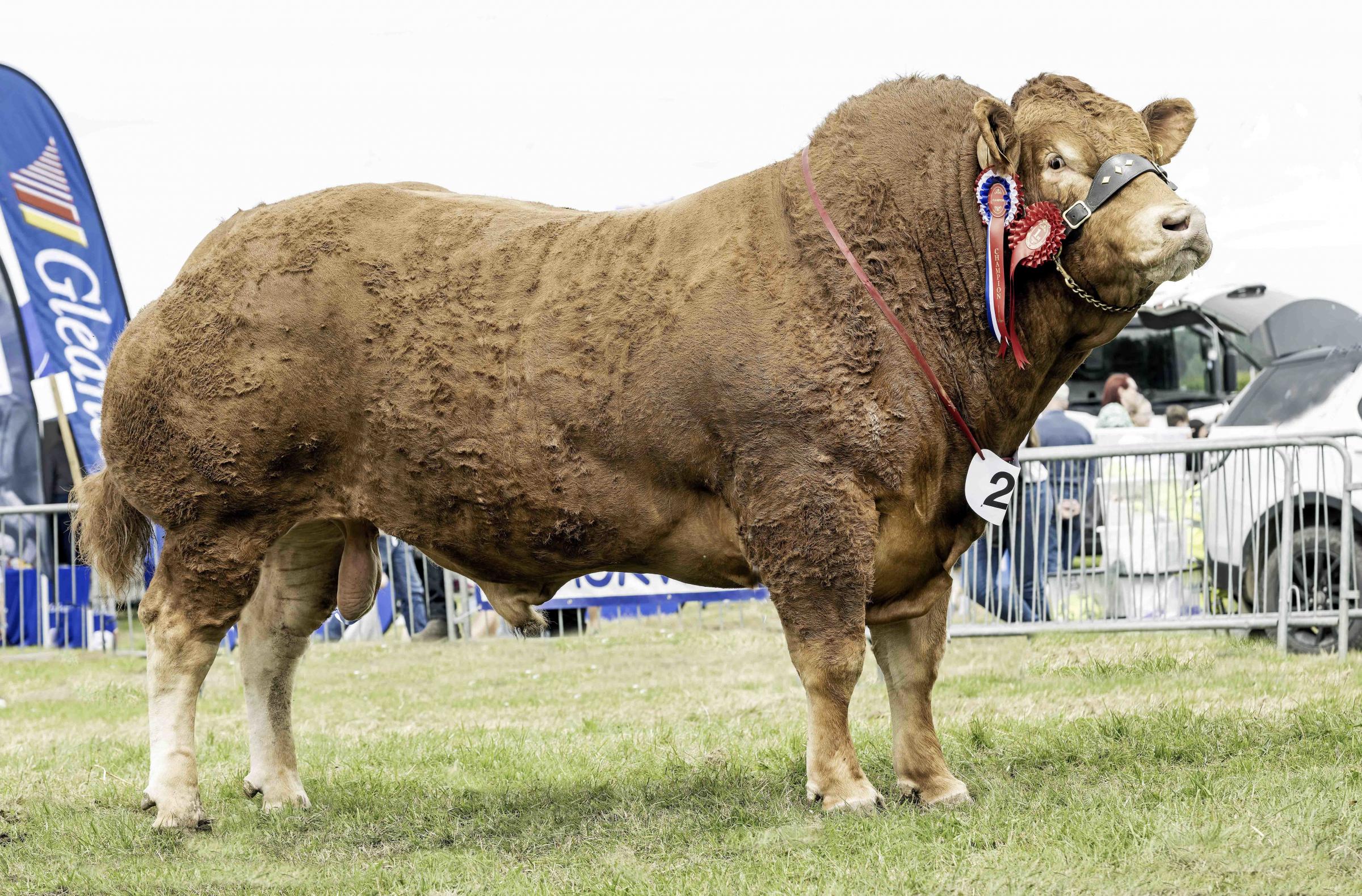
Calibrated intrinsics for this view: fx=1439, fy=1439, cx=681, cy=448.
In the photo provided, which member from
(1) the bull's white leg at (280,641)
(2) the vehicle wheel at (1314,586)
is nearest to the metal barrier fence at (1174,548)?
(2) the vehicle wheel at (1314,586)

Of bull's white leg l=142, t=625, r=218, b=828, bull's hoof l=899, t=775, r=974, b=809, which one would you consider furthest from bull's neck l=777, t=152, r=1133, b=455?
bull's white leg l=142, t=625, r=218, b=828

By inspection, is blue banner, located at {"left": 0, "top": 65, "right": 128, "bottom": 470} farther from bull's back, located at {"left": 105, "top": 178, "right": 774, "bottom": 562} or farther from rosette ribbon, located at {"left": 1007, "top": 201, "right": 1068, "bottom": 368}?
rosette ribbon, located at {"left": 1007, "top": 201, "right": 1068, "bottom": 368}

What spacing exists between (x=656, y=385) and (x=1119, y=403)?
37.7 feet

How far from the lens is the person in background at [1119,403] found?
13727 mm

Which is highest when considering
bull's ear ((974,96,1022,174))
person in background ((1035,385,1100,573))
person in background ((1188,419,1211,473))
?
bull's ear ((974,96,1022,174))

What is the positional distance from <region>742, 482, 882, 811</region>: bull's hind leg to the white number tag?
346mm

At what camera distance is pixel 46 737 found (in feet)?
25.0

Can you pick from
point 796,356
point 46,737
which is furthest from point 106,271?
point 796,356

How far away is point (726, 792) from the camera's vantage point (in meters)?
5.15

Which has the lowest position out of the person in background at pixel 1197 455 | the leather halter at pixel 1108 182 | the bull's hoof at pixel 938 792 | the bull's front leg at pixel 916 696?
the bull's hoof at pixel 938 792

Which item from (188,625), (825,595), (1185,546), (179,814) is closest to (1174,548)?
(1185,546)

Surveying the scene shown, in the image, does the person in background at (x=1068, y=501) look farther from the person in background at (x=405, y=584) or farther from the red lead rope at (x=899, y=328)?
the person in background at (x=405, y=584)

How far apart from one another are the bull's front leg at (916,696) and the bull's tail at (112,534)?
2.92 metres

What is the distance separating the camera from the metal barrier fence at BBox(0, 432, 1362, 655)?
912 cm
